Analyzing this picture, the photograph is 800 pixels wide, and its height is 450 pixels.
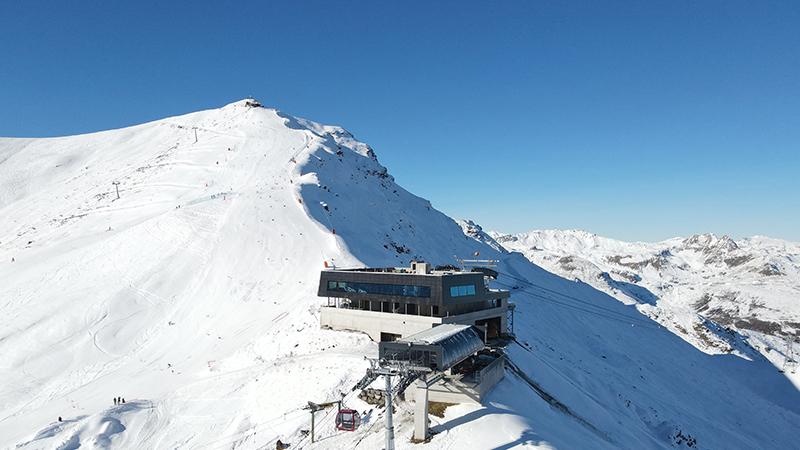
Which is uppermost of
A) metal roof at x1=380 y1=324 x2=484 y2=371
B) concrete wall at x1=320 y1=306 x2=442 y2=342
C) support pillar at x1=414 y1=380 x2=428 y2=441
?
metal roof at x1=380 y1=324 x2=484 y2=371

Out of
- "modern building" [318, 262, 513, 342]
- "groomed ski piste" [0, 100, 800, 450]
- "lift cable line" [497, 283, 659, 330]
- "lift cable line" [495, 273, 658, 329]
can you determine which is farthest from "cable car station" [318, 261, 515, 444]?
"lift cable line" [495, 273, 658, 329]

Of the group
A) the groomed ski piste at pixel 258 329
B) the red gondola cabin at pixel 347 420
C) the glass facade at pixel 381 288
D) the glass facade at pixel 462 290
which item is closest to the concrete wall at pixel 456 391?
the groomed ski piste at pixel 258 329

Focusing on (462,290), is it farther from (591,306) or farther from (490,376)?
(591,306)

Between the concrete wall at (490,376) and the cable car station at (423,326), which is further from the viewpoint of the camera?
the concrete wall at (490,376)

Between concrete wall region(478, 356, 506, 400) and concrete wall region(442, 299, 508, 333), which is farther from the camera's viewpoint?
concrete wall region(442, 299, 508, 333)

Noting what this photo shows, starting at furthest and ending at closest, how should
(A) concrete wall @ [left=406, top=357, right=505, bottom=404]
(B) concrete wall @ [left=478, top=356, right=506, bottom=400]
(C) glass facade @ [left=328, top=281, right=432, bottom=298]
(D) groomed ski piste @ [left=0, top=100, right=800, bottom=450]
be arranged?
(C) glass facade @ [left=328, top=281, right=432, bottom=298]
(D) groomed ski piste @ [left=0, top=100, right=800, bottom=450]
(B) concrete wall @ [left=478, top=356, right=506, bottom=400]
(A) concrete wall @ [left=406, top=357, right=505, bottom=404]

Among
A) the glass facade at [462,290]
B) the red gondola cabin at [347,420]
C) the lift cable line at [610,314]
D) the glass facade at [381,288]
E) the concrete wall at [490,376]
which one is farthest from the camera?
the lift cable line at [610,314]

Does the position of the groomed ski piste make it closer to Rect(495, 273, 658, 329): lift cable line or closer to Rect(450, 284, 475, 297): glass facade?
Rect(495, 273, 658, 329): lift cable line

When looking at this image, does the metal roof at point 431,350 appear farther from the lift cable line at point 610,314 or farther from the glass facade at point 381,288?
the lift cable line at point 610,314

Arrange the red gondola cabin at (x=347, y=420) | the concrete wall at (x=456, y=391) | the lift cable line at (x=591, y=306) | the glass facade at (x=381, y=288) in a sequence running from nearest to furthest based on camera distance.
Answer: the red gondola cabin at (x=347, y=420) → the concrete wall at (x=456, y=391) → the glass facade at (x=381, y=288) → the lift cable line at (x=591, y=306)
